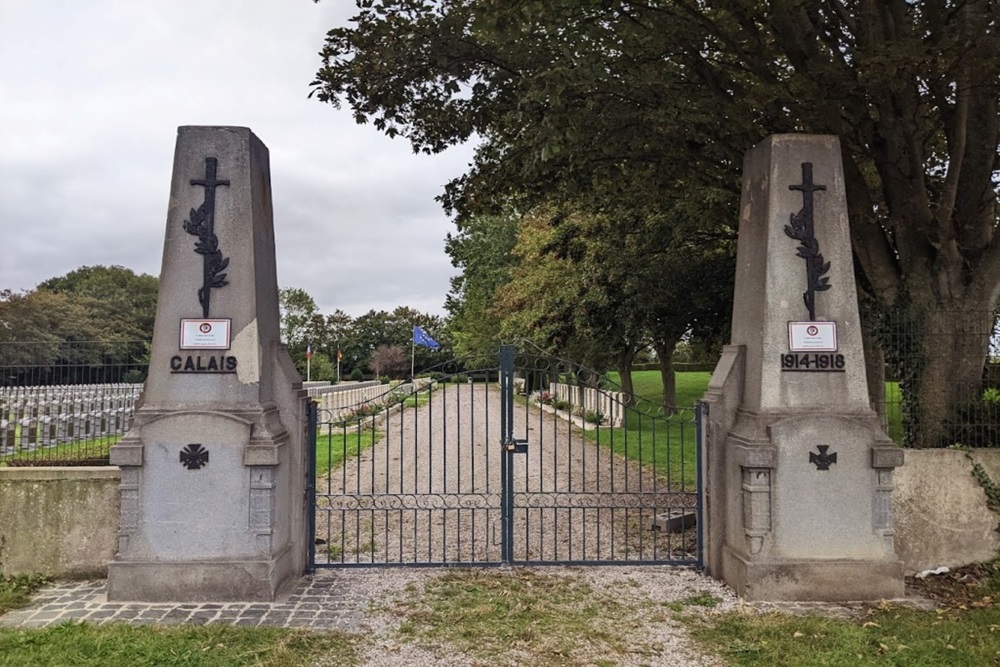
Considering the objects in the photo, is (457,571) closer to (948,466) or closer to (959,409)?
(948,466)

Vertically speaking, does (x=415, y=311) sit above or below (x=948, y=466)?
above

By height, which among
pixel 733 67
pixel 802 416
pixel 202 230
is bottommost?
pixel 802 416

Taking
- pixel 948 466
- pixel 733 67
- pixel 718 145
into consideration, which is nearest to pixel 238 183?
pixel 718 145

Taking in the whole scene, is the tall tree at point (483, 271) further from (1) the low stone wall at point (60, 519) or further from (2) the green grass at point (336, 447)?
(1) the low stone wall at point (60, 519)

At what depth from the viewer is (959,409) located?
753 cm

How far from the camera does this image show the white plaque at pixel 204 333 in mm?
6336

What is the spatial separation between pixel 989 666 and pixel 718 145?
608 centimetres

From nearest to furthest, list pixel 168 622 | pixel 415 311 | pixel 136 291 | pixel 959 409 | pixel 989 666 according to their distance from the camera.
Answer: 1. pixel 989 666
2. pixel 168 622
3. pixel 959 409
4. pixel 136 291
5. pixel 415 311

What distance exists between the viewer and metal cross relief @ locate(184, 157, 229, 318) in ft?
20.9

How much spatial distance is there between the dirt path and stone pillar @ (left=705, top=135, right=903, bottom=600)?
48.3 inches

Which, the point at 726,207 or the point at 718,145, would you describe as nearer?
the point at 718,145

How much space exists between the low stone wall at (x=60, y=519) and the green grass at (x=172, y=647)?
4.84 ft

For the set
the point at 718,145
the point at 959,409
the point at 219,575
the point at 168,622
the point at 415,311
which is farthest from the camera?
the point at 415,311

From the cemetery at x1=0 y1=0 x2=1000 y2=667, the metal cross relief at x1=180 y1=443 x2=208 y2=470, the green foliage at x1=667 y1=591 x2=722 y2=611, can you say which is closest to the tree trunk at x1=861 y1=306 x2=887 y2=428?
the cemetery at x1=0 y1=0 x2=1000 y2=667
